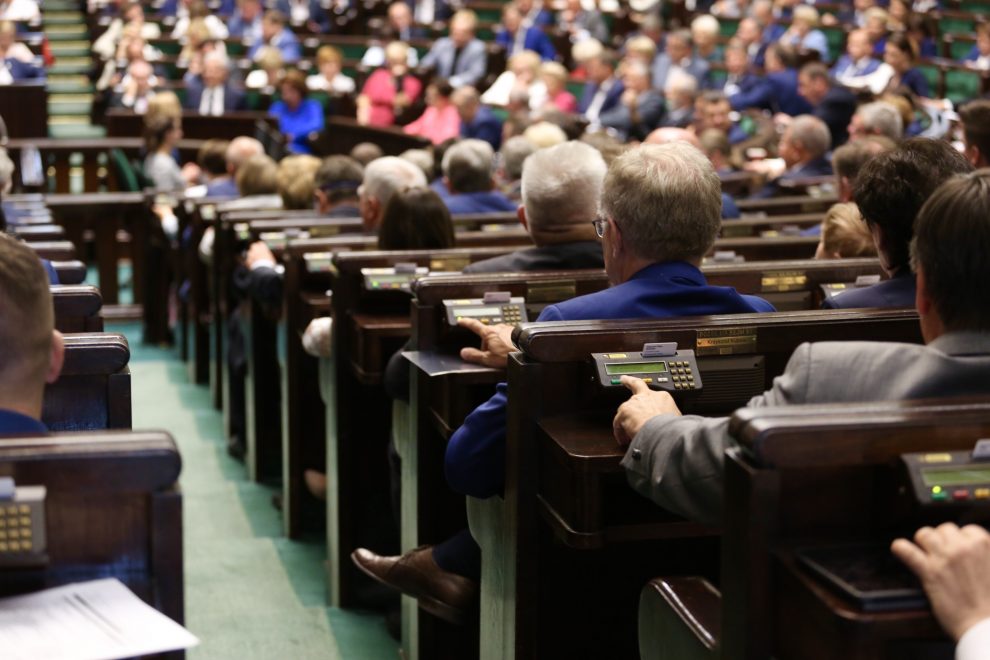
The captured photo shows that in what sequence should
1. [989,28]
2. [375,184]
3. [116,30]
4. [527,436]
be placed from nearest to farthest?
[527,436]
[375,184]
[989,28]
[116,30]

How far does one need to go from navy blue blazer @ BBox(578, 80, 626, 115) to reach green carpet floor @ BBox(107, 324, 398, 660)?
6563 mm

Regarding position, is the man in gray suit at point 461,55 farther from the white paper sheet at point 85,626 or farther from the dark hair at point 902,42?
the white paper sheet at point 85,626

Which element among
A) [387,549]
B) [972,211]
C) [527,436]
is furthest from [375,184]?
[972,211]

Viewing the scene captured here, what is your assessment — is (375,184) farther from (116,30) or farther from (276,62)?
(116,30)

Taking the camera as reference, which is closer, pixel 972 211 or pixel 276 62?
pixel 972 211

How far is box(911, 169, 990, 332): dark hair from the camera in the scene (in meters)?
1.75

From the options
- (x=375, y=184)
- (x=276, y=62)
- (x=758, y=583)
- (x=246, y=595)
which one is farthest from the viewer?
(x=276, y=62)

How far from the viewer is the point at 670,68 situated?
12.6 m

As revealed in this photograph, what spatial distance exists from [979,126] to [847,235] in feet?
2.76

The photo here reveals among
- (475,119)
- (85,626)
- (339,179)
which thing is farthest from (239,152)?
(85,626)

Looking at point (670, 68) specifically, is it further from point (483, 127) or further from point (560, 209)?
point (560, 209)

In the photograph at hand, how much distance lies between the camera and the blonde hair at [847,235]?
3645 mm

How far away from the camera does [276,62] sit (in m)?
13.0

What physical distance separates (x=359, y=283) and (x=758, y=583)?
7.48 feet
